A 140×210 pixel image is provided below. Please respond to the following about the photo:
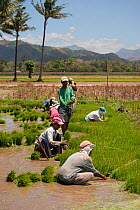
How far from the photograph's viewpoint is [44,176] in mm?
6586

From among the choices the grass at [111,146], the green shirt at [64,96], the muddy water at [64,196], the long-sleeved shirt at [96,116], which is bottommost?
the muddy water at [64,196]

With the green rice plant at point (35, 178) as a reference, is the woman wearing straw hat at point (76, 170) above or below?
above

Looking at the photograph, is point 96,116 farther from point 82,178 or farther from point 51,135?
point 82,178

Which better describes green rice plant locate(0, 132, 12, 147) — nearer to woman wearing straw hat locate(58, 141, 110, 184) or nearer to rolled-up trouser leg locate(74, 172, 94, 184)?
woman wearing straw hat locate(58, 141, 110, 184)

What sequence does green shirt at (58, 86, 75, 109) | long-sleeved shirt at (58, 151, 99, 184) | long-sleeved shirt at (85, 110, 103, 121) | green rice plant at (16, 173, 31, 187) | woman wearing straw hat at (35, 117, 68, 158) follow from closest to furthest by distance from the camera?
1. green rice plant at (16, 173, 31, 187)
2. long-sleeved shirt at (58, 151, 99, 184)
3. woman wearing straw hat at (35, 117, 68, 158)
4. green shirt at (58, 86, 75, 109)
5. long-sleeved shirt at (85, 110, 103, 121)

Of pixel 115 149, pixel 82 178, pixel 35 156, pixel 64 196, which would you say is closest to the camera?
pixel 64 196

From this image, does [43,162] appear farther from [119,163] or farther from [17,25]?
[17,25]

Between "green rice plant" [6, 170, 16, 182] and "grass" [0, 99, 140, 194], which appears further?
"grass" [0, 99, 140, 194]

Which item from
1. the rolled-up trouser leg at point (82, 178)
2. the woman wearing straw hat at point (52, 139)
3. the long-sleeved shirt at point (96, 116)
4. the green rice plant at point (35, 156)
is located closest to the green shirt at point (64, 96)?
the woman wearing straw hat at point (52, 139)

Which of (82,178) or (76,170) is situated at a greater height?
(76,170)

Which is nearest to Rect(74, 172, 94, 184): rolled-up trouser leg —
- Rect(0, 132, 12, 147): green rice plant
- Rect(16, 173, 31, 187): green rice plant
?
Rect(16, 173, 31, 187): green rice plant

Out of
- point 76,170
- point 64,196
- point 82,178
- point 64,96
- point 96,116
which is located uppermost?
point 64,96

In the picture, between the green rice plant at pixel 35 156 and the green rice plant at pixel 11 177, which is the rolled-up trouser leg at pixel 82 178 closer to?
the green rice plant at pixel 11 177

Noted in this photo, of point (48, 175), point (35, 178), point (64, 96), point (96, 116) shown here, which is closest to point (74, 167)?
point (48, 175)
